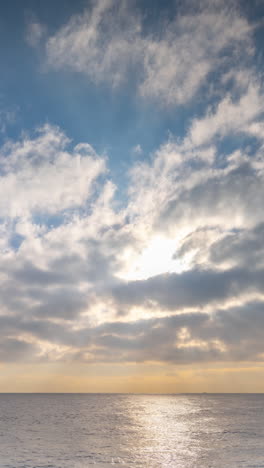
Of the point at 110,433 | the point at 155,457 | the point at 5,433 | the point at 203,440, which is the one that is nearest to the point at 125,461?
the point at 155,457

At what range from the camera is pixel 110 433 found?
71625mm

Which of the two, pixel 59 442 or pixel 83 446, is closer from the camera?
pixel 83 446

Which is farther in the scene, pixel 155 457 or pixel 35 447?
pixel 35 447

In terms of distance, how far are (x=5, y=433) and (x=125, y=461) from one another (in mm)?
A: 37552

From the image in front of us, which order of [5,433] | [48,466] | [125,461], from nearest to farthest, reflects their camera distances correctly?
[48,466] → [125,461] → [5,433]

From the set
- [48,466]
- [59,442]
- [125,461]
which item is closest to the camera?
[48,466]

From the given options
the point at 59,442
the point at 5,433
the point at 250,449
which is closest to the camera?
the point at 250,449

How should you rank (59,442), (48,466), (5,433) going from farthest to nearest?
(5,433), (59,442), (48,466)

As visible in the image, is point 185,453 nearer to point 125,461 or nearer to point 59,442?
point 125,461

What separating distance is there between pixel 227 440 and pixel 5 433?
42.6 meters

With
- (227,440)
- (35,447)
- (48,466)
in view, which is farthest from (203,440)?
(48,466)

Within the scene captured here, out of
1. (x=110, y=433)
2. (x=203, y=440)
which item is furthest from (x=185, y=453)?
(x=110, y=433)

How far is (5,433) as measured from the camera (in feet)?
230

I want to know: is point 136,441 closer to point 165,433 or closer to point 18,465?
point 165,433
